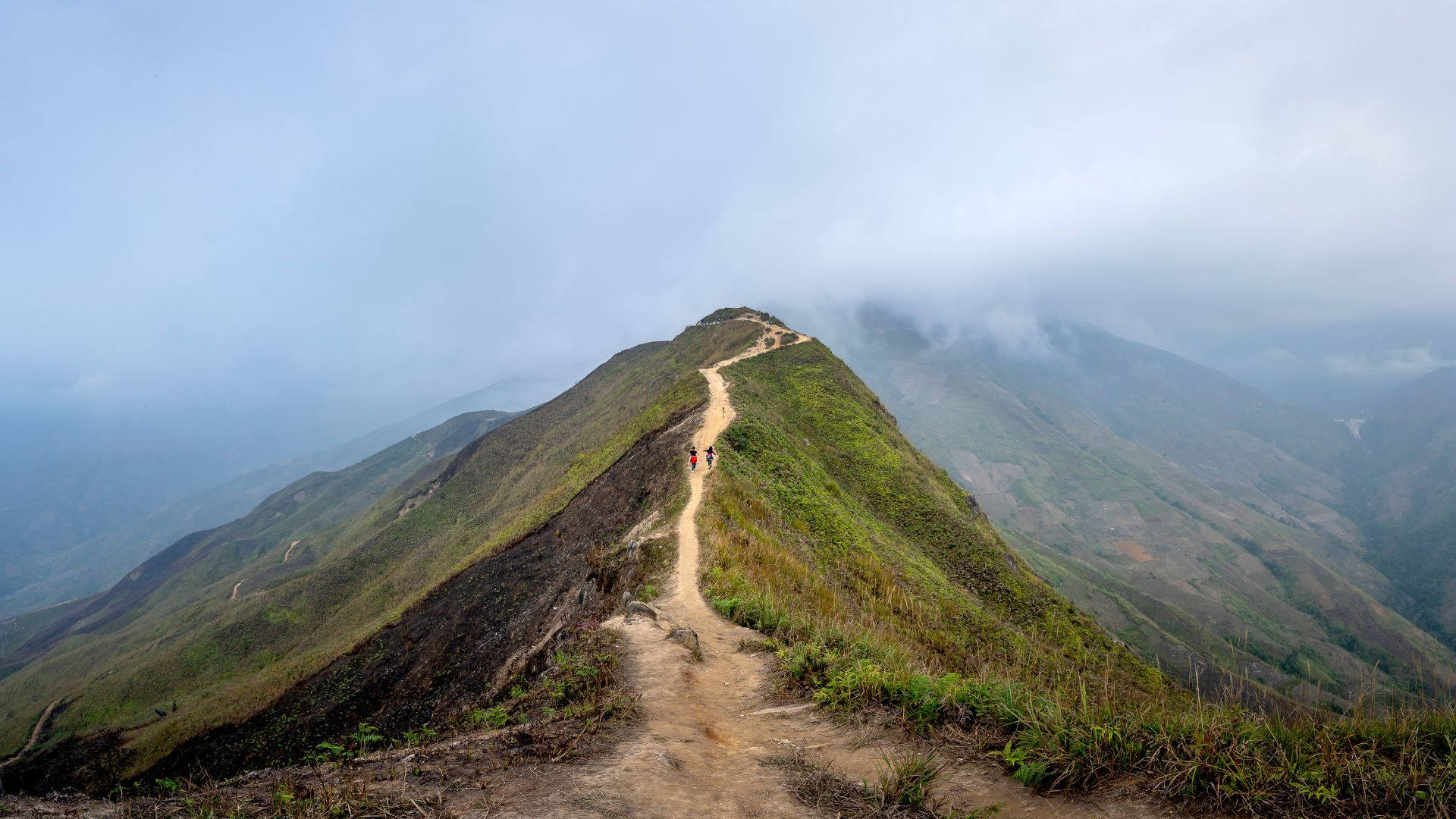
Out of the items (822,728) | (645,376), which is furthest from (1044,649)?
(645,376)

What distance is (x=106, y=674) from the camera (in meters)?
58.6

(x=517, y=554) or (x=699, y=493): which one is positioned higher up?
(x=699, y=493)

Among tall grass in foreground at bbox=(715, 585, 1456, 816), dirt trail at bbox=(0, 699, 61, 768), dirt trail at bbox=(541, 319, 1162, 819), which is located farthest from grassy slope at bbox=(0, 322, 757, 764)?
tall grass in foreground at bbox=(715, 585, 1456, 816)

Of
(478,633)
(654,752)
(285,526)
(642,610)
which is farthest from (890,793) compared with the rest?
(285,526)

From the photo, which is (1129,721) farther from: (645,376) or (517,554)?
(645,376)

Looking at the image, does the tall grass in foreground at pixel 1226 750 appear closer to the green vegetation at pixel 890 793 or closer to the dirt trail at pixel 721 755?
the dirt trail at pixel 721 755

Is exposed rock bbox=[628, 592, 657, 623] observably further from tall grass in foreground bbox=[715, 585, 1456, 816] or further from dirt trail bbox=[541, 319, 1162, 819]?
tall grass in foreground bbox=[715, 585, 1456, 816]

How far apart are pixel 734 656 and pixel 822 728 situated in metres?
3.85

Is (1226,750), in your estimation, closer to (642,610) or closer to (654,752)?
(654,752)

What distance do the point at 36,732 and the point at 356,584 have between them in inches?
1076

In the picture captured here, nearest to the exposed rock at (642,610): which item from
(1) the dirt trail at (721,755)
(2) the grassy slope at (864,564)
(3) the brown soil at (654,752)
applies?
(3) the brown soil at (654,752)

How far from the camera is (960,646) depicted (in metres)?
15.3

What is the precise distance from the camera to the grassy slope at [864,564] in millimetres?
11062

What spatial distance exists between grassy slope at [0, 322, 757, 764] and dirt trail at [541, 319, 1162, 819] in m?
30.2
